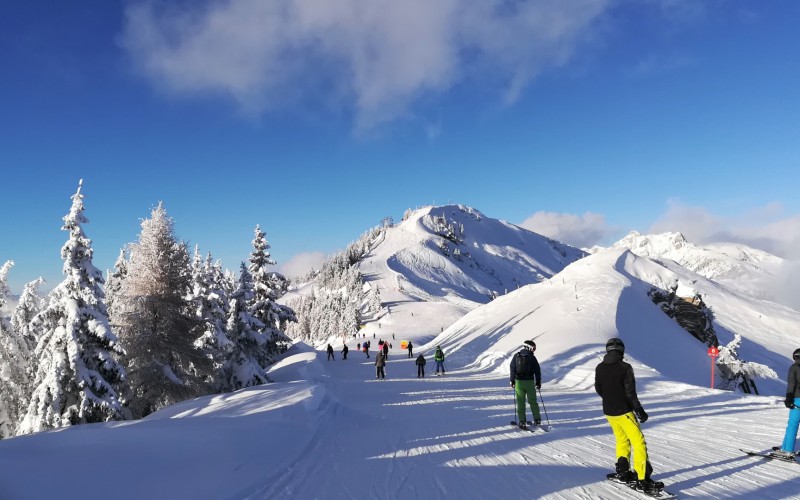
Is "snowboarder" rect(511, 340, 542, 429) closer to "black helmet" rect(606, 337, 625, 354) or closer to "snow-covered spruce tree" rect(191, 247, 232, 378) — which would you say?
"black helmet" rect(606, 337, 625, 354)

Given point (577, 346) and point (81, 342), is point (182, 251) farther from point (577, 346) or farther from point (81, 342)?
point (577, 346)

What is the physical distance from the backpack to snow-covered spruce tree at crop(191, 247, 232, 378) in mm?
15756

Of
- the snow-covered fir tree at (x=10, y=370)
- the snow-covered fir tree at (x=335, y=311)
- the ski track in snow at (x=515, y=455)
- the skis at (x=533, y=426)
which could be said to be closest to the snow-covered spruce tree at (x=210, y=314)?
the snow-covered fir tree at (x=10, y=370)

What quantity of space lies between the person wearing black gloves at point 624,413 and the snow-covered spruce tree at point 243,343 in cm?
1806

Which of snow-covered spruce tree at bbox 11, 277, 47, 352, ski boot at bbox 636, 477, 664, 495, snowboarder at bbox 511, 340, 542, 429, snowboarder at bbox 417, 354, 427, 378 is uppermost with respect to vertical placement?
snow-covered spruce tree at bbox 11, 277, 47, 352

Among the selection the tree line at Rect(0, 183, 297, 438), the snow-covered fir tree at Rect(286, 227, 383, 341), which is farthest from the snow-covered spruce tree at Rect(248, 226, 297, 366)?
the snow-covered fir tree at Rect(286, 227, 383, 341)

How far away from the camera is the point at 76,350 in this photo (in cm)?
1489

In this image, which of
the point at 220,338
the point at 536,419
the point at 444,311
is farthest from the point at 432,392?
the point at 444,311

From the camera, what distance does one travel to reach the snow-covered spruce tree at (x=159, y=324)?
1912 cm

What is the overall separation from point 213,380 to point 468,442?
1745 cm

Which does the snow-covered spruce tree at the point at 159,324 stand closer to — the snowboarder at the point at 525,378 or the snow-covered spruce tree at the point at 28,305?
the snow-covered spruce tree at the point at 28,305

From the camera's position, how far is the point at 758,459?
7117mm

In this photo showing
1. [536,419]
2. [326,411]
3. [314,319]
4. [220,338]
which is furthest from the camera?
[314,319]

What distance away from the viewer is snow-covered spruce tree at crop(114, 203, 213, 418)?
19.1m
